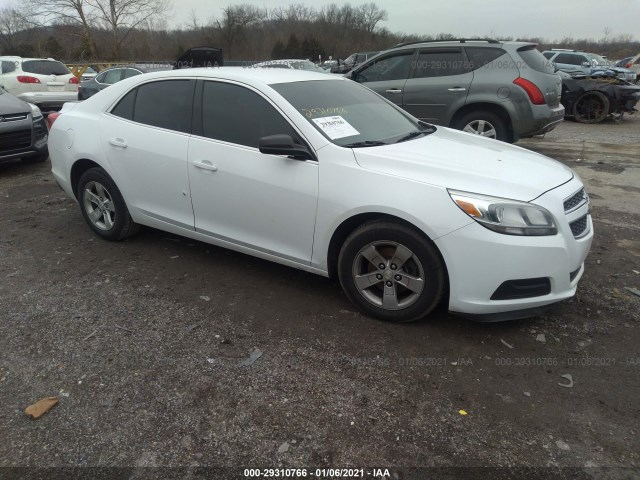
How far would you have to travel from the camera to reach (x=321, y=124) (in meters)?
3.31

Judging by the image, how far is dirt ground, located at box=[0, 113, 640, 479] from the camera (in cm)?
216

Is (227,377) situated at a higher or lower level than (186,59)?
lower

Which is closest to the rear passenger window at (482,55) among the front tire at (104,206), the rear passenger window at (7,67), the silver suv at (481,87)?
the silver suv at (481,87)

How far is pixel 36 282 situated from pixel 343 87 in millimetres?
2988

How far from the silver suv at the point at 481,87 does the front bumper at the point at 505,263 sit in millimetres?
4743

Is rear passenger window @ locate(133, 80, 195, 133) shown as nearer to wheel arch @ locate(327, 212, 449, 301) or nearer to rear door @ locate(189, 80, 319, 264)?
rear door @ locate(189, 80, 319, 264)

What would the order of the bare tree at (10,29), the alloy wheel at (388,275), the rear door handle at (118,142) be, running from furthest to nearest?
the bare tree at (10,29), the rear door handle at (118,142), the alloy wheel at (388,275)

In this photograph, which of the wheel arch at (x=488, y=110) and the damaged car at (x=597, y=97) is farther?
the damaged car at (x=597, y=97)

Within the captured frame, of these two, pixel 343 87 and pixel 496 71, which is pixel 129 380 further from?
pixel 496 71

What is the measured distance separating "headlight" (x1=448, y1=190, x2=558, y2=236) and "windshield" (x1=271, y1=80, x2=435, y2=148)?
0.91 meters

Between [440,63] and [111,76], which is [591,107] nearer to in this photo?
[440,63]

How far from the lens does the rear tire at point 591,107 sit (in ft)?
40.8

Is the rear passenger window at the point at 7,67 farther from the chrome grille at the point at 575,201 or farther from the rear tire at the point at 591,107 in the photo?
the rear tire at the point at 591,107

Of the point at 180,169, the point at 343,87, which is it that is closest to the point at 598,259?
the point at 343,87
